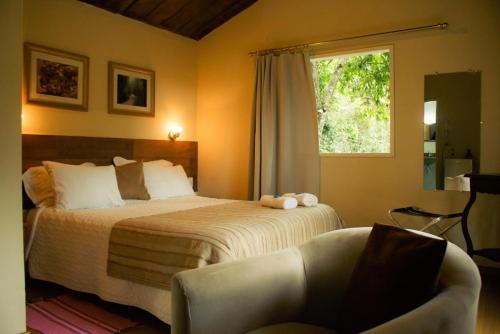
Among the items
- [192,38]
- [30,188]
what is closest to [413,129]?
[192,38]

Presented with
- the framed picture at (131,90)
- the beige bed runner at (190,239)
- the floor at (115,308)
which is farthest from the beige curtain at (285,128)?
the floor at (115,308)

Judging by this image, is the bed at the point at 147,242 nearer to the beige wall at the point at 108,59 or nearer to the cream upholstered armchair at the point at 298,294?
the beige wall at the point at 108,59

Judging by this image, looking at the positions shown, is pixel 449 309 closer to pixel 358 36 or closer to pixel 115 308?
pixel 115 308

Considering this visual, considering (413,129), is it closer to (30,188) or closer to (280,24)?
(280,24)

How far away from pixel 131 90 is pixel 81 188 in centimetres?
157

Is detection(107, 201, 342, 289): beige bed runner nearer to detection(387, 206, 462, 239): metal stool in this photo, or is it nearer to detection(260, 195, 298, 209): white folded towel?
detection(260, 195, 298, 209): white folded towel

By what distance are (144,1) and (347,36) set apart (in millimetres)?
2188

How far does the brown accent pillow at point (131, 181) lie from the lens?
12.1 ft

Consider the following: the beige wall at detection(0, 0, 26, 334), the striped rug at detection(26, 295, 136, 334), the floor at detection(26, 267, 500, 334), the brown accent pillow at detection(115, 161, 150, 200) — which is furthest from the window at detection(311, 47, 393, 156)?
the beige wall at detection(0, 0, 26, 334)

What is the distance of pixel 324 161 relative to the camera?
4301 millimetres

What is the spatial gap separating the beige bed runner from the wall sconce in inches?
83.0

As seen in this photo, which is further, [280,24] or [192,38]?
[192,38]

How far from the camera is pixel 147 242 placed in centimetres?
236

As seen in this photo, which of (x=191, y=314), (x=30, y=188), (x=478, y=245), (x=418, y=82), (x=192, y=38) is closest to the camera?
(x=191, y=314)
